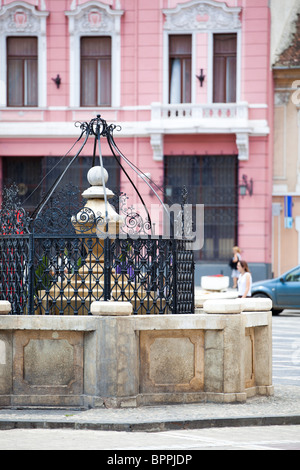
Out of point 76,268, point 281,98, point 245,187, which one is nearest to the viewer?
point 76,268

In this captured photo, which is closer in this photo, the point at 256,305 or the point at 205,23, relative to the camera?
the point at 256,305

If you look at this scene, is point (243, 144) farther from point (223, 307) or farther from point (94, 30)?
point (223, 307)

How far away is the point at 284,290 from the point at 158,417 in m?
17.3

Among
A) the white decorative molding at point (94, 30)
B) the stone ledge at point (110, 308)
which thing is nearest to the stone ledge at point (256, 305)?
the stone ledge at point (110, 308)

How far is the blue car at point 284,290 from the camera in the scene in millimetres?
26953

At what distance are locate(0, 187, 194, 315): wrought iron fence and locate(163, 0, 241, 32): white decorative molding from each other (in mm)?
23013

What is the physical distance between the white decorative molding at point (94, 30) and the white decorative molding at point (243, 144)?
13.8 feet

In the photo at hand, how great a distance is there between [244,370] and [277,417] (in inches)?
45.7

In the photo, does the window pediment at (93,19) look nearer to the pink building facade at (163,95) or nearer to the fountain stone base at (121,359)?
the pink building facade at (163,95)

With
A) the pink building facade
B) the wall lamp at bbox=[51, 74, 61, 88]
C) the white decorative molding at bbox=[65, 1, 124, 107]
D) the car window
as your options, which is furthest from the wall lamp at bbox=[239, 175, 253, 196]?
the car window

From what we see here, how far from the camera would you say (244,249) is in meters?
34.0

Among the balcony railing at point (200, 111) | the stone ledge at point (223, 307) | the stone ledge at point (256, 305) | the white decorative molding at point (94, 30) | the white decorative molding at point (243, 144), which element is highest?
the white decorative molding at point (94, 30)

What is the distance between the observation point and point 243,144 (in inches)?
1319

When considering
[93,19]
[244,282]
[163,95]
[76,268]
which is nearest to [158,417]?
[76,268]
